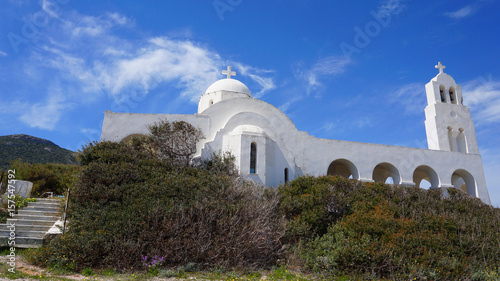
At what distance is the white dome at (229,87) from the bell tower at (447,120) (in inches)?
506

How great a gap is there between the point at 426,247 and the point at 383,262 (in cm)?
144

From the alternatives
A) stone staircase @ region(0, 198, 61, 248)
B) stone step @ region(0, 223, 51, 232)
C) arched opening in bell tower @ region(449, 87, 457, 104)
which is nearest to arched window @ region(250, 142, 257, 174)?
stone staircase @ region(0, 198, 61, 248)

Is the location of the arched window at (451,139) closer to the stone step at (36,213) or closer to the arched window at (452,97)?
the arched window at (452,97)

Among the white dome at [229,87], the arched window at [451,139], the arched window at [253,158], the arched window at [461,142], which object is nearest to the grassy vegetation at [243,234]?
the arched window at [253,158]

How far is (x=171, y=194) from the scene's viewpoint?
9.77 m

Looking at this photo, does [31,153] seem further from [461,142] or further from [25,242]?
[461,142]

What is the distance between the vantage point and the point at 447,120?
22.1 meters

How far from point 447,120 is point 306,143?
11.4 metres

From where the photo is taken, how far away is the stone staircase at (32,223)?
9.59 m

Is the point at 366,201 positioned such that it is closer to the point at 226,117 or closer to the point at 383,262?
the point at 383,262

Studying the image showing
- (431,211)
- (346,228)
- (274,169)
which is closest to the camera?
(346,228)

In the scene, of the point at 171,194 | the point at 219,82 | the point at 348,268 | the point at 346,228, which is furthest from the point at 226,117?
the point at 348,268

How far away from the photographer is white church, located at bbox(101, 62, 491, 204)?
15.6m

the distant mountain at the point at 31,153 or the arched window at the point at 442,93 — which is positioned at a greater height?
the arched window at the point at 442,93
